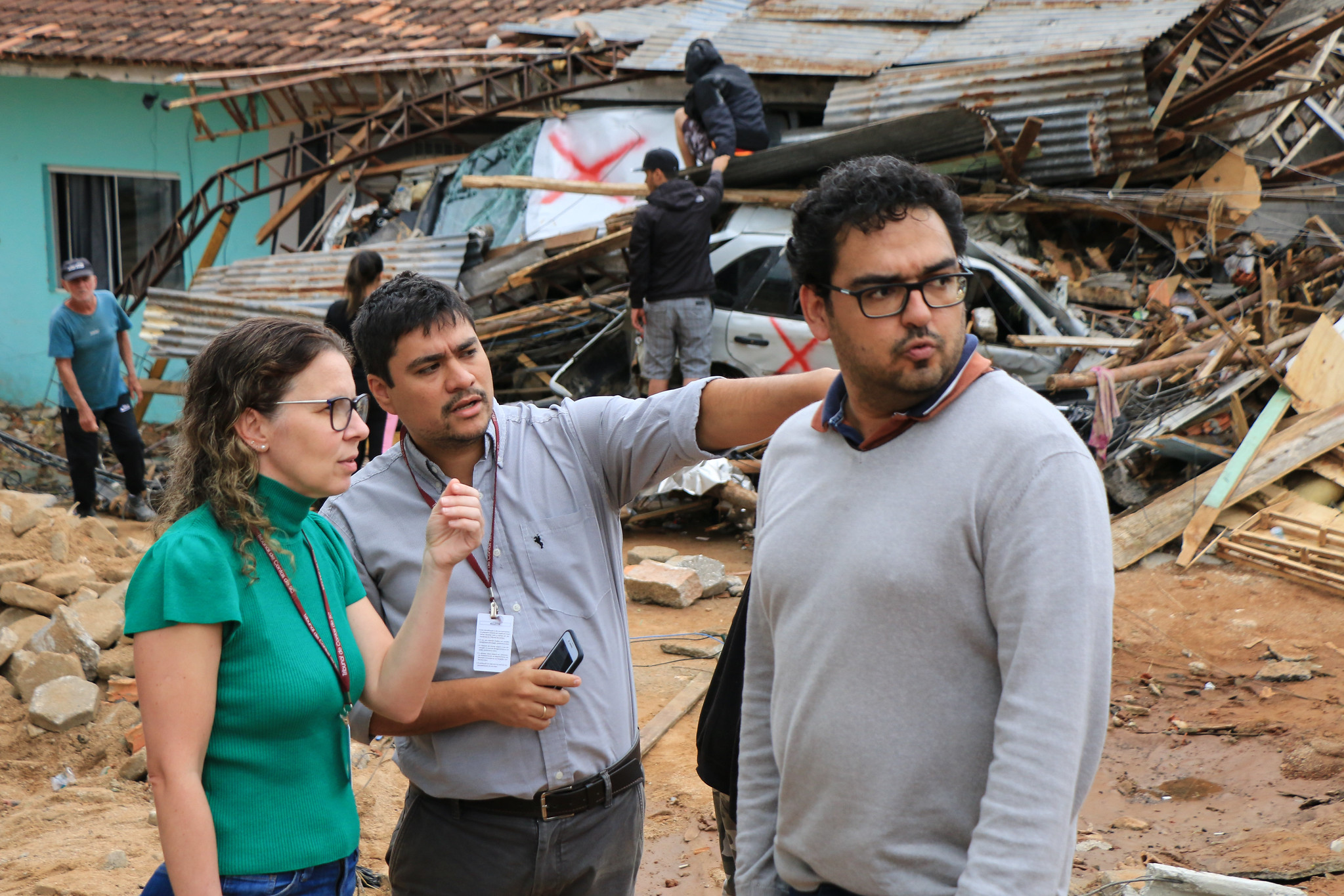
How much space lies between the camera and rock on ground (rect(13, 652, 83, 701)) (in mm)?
5855

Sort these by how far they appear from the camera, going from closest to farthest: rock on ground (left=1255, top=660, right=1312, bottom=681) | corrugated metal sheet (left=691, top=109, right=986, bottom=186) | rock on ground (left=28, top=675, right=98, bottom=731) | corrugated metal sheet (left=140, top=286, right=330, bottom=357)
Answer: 1. rock on ground (left=28, top=675, right=98, bottom=731)
2. rock on ground (left=1255, top=660, right=1312, bottom=681)
3. corrugated metal sheet (left=691, top=109, right=986, bottom=186)
4. corrugated metal sheet (left=140, top=286, right=330, bottom=357)

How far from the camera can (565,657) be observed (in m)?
2.20

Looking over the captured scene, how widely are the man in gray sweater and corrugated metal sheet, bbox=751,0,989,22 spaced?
11912 millimetres

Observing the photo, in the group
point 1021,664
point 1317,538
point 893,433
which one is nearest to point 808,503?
point 893,433

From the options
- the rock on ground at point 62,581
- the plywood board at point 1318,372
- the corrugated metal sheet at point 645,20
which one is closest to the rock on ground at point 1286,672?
the plywood board at point 1318,372

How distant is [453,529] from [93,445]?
26.0 ft

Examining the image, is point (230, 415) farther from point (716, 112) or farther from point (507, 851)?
point (716, 112)

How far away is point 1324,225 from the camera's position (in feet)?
31.7

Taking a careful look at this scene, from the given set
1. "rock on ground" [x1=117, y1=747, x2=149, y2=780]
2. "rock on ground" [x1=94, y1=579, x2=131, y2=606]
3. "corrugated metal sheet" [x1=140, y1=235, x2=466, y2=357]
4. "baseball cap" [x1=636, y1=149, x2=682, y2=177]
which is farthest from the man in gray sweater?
"corrugated metal sheet" [x1=140, y1=235, x2=466, y2=357]

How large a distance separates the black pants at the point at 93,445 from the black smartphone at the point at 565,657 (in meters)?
7.62

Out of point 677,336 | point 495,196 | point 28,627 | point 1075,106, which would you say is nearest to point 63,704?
point 28,627

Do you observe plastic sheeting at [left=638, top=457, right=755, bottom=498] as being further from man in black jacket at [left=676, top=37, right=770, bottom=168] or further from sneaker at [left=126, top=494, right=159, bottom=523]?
sneaker at [left=126, top=494, right=159, bottom=523]

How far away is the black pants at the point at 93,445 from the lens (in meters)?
8.58

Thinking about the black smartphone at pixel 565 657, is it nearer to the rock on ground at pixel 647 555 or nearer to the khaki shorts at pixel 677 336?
the rock on ground at pixel 647 555
